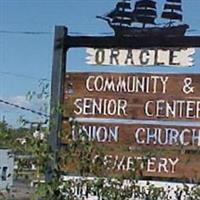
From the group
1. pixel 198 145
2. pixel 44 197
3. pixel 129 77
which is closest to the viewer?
pixel 44 197

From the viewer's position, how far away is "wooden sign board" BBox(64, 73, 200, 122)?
559 centimetres

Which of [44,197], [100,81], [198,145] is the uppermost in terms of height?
[100,81]

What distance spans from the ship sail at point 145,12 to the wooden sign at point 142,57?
74cm

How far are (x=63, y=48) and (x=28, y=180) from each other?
7.02ft

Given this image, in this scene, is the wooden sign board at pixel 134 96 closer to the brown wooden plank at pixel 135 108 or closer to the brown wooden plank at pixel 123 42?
the brown wooden plank at pixel 135 108

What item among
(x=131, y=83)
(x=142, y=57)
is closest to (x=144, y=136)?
(x=131, y=83)

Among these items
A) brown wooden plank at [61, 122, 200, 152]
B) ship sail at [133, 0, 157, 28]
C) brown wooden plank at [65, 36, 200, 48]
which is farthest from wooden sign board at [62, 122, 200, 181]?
ship sail at [133, 0, 157, 28]

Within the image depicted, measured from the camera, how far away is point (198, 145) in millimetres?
5426

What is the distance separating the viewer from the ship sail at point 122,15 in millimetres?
6590

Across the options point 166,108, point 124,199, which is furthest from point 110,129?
point 124,199

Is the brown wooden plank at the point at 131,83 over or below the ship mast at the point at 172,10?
below

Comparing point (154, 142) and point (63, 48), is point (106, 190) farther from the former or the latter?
point (63, 48)

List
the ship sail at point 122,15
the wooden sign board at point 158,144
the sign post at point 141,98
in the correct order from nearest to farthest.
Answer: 1. the wooden sign board at point 158,144
2. the sign post at point 141,98
3. the ship sail at point 122,15

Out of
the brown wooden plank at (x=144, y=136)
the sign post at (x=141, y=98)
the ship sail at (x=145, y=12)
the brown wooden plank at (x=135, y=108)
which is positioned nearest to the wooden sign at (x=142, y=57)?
the sign post at (x=141, y=98)
